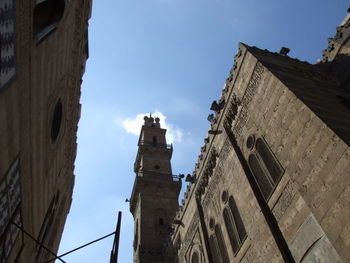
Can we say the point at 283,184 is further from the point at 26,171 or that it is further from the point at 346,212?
the point at 26,171

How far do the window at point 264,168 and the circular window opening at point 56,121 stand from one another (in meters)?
5.77

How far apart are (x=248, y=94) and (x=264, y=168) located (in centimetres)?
258

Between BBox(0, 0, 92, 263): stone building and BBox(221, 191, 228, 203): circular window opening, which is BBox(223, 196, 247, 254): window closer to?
BBox(221, 191, 228, 203): circular window opening

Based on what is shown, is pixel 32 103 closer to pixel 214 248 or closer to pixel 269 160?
pixel 269 160

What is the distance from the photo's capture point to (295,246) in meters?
7.52

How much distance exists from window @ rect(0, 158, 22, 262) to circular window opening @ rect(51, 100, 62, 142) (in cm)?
282

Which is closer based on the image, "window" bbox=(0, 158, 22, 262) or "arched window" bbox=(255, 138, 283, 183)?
"window" bbox=(0, 158, 22, 262)

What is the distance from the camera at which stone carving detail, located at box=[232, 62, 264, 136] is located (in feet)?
32.9

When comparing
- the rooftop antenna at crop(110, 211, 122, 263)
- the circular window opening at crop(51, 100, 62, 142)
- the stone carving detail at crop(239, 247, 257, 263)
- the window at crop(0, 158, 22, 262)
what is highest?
the circular window opening at crop(51, 100, 62, 142)

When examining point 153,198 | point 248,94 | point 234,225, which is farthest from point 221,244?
point 153,198

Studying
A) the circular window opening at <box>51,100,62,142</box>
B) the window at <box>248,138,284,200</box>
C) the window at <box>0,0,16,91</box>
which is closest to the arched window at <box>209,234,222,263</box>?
the window at <box>248,138,284,200</box>

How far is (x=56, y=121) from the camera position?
8797 millimetres

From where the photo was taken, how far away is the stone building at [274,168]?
6637 mm

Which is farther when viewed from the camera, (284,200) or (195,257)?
(195,257)
